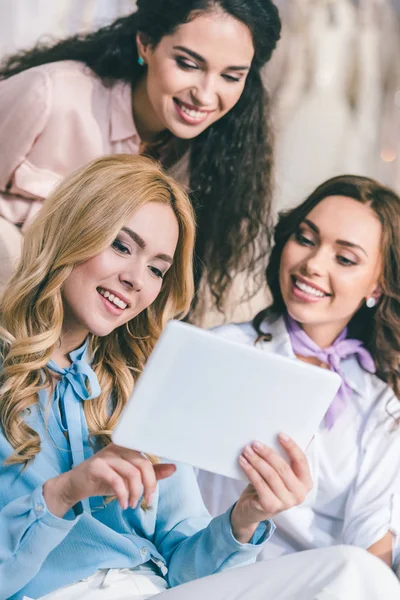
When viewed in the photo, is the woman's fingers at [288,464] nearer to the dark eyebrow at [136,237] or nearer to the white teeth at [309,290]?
the dark eyebrow at [136,237]

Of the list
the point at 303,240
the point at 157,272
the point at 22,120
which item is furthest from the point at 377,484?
the point at 22,120

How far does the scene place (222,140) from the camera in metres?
1.93

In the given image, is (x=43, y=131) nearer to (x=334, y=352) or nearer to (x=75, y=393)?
(x=75, y=393)

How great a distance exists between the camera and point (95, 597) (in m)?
1.23

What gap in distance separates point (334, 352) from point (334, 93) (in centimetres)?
75

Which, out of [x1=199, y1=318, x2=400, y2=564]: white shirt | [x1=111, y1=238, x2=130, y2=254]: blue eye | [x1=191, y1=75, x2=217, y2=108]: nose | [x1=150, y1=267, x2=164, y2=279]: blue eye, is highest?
[x1=191, y1=75, x2=217, y2=108]: nose

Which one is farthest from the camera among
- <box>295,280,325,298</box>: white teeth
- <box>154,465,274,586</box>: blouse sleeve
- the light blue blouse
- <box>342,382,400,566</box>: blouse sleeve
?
<box>295,280,325,298</box>: white teeth

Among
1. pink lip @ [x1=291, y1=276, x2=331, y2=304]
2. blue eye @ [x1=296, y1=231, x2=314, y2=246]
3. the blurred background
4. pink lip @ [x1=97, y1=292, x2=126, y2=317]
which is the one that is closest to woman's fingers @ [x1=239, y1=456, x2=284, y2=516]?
pink lip @ [x1=97, y1=292, x2=126, y2=317]

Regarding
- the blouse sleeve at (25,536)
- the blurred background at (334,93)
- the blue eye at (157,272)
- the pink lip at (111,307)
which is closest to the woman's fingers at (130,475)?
the blouse sleeve at (25,536)

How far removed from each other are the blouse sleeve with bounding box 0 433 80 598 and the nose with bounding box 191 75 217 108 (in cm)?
94

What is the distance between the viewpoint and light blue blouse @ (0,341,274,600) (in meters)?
1.15

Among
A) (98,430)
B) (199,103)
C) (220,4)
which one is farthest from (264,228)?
(98,430)

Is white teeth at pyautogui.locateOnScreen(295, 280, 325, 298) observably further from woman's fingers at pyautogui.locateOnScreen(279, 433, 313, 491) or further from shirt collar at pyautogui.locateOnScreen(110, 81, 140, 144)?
woman's fingers at pyautogui.locateOnScreen(279, 433, 313, 491)

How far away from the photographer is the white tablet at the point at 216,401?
107 cm
